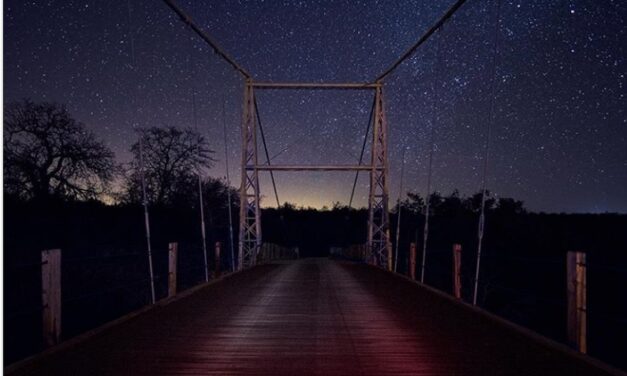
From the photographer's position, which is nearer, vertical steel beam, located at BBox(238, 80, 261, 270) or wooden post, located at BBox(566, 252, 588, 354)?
wooden post, located at BBox(566, 252, 588, 354)

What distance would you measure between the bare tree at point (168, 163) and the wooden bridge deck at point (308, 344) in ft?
85.7

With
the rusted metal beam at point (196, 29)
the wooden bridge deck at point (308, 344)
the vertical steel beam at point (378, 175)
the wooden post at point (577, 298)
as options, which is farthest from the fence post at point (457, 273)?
the vertical steel beam at point (378, 175)

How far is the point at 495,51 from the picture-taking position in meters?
10.4

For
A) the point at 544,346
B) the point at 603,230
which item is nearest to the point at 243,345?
the point at 544,346

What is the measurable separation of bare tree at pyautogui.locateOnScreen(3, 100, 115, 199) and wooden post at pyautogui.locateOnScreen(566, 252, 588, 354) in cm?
2250

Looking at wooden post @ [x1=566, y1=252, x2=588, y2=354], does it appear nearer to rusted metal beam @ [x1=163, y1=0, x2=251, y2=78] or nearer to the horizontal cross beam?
rusted metal beam @ [x1=163, y1=0, x2=251, y2=78]

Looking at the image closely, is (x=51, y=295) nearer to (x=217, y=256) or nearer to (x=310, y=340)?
(x=310, y=340)

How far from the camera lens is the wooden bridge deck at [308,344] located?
5094 millimetres

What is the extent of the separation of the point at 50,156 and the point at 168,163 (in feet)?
30.9

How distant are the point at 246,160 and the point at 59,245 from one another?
880 centimetres

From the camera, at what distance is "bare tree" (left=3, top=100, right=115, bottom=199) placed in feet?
83.1

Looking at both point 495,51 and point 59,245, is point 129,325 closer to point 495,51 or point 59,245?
point 495,51

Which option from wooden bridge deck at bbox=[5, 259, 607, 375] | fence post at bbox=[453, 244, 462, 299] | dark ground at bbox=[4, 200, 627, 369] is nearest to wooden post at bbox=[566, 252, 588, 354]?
wooden bridge deck at bbox=[5, 259, 607, 375]

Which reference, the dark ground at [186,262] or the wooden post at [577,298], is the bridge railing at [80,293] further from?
the wooden post at [577,298]
